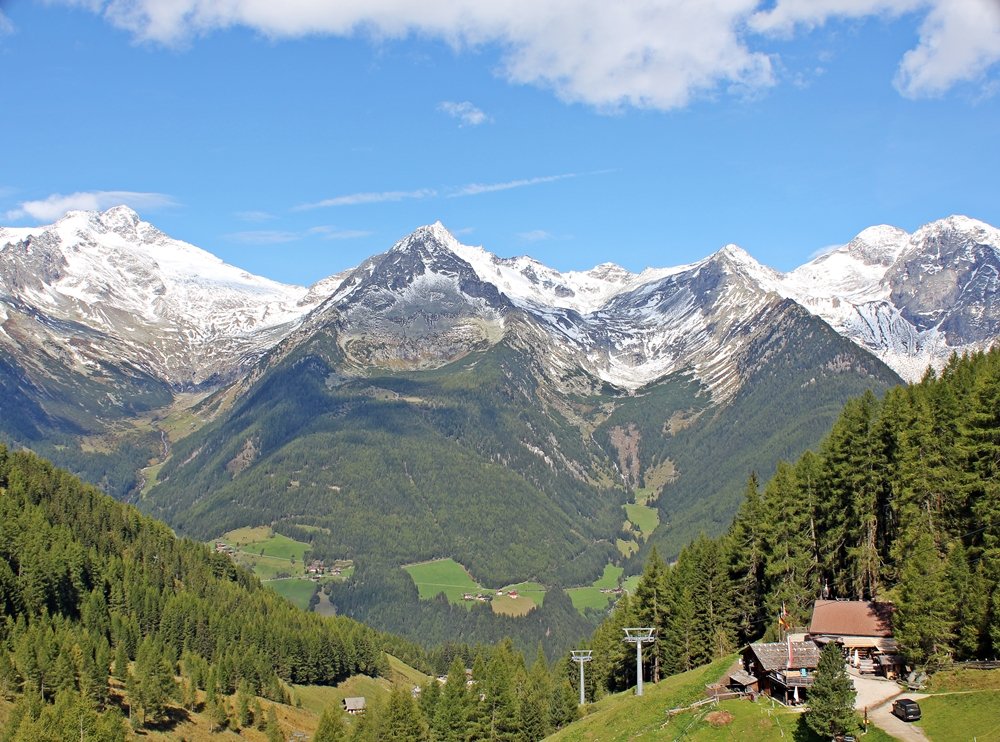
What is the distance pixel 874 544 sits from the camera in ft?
Result: 302

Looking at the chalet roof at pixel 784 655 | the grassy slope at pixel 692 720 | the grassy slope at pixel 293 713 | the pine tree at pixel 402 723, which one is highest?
the chalet roof at pixel 784 655

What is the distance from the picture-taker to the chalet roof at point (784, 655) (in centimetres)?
7350

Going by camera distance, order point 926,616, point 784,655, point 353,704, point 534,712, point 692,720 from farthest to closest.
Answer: point 353,704, point 534,712, point 784,655, point 692,720, point 926,616

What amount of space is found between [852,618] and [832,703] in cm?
2032

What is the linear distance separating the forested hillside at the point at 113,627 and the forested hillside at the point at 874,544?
5782 cm

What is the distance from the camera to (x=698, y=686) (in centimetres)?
8362

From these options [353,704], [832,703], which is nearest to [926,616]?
[832,703]

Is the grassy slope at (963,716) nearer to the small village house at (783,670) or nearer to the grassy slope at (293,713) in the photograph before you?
the small village house at (783,670)

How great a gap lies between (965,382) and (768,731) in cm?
4213

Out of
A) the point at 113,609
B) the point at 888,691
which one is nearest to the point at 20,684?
the point at 113,609

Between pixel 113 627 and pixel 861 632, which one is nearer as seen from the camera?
pixel 861 632

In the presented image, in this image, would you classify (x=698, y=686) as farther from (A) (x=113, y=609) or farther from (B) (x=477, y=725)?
(A) (x=113, y=609)

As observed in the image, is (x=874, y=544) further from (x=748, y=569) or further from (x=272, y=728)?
(x=272, y=728)

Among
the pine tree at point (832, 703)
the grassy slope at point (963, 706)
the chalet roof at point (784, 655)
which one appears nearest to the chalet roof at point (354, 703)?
the chalet roof at point (784, 655)
